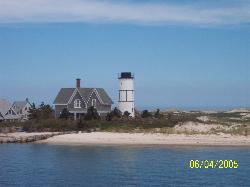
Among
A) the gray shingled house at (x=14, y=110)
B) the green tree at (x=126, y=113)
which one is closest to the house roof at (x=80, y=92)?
the green tree at (x=126, y=113)

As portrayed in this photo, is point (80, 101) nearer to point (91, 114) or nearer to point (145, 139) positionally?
point (91, 114)

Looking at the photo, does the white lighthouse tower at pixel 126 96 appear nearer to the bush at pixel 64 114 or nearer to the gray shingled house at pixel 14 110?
the bush at pixel 64 114

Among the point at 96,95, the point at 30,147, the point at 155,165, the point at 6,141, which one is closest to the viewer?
the point at 155,165

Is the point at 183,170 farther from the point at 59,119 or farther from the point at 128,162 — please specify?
the point at 59,119

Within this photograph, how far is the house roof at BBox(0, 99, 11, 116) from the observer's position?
7057 centimetres

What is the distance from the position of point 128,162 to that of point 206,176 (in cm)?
697

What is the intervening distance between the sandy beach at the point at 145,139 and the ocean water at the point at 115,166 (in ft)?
10.1

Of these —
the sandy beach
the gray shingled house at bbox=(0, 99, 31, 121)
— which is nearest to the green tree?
the sandy beach

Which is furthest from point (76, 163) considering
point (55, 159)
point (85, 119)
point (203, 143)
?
point (85, 119)

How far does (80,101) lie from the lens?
215 feet

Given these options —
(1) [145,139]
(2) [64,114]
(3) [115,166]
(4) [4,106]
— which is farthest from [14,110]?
(3) [115,166]

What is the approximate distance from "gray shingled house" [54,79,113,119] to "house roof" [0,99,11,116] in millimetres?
8087

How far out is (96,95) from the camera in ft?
216

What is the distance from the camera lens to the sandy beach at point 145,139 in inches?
1975
